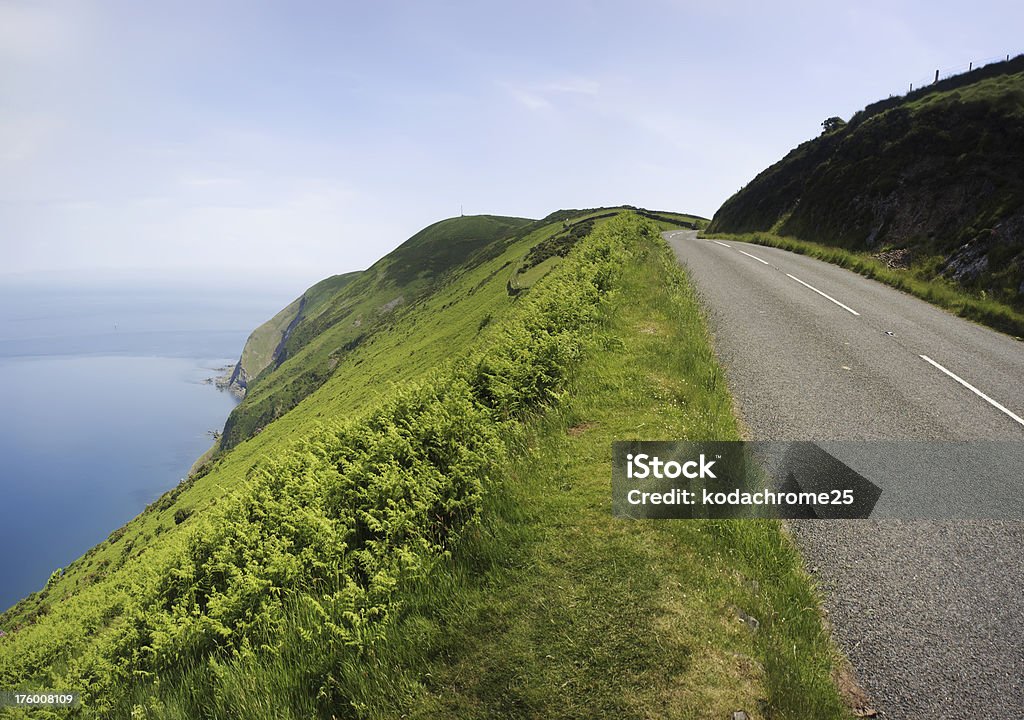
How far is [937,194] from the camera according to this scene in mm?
25359

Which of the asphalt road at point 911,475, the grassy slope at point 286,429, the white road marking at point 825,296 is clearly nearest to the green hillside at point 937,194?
the white road marking at point 825,296

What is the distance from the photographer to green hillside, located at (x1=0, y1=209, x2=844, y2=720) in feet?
12.5

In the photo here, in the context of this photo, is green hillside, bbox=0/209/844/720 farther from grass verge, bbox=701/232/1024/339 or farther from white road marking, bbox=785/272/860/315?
grass verge, bbox=701/232/1024/339

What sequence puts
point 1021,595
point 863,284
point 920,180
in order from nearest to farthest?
point 1021,595
point 863,284
point 920,180

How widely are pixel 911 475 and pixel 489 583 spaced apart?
560 cm

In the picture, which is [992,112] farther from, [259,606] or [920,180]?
[259,606]

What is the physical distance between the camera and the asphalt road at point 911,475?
13.2 ft

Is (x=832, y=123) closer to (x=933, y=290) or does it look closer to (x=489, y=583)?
(x=933, y=290)

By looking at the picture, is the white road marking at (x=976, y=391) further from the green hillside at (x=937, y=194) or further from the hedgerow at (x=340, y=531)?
the green hillside at (x=937, y=194)

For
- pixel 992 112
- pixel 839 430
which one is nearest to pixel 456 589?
pixel 839 430

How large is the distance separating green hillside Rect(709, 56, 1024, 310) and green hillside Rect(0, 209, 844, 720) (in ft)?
55.2

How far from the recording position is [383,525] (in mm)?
6145

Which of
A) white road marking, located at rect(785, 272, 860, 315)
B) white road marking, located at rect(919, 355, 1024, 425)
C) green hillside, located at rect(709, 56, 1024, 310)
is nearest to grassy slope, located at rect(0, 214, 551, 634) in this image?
green hillside, located at rect(709, 56, 1024, 310)

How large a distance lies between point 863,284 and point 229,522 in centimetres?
2265
